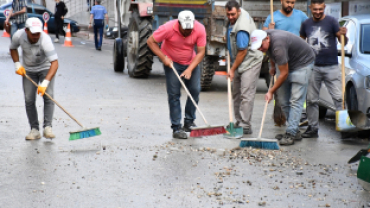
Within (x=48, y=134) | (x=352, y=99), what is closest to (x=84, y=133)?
(x=48, y=134)

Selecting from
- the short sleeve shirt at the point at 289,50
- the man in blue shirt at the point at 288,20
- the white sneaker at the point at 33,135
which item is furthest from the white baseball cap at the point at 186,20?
the white sneaker at the point at 33,135

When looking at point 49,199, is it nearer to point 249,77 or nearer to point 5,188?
point 5,188

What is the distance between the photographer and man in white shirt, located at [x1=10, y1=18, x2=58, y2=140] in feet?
24.1

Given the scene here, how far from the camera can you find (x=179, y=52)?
784 cm

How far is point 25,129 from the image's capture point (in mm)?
8203

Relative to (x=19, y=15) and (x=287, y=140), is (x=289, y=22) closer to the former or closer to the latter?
(x=287, y=140)

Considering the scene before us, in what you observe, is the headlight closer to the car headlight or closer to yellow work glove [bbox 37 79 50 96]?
yellow work glove [bbox 37 79 50 96]

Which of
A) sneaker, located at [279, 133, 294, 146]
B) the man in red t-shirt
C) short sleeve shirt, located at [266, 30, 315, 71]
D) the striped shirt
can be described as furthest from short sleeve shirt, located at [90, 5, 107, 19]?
sneaker, located at [279, 133, 294, 146]

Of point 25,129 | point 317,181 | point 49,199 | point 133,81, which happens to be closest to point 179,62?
point 25,129

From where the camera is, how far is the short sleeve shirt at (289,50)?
23.7 feet

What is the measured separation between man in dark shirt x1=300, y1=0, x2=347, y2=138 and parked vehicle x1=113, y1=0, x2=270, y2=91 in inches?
130

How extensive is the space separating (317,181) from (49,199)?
2.44 m

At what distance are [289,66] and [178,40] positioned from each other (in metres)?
1.41

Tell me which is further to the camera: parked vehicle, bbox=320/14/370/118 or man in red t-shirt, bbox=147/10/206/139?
parked vehicle, bbox=320/14/370/118
